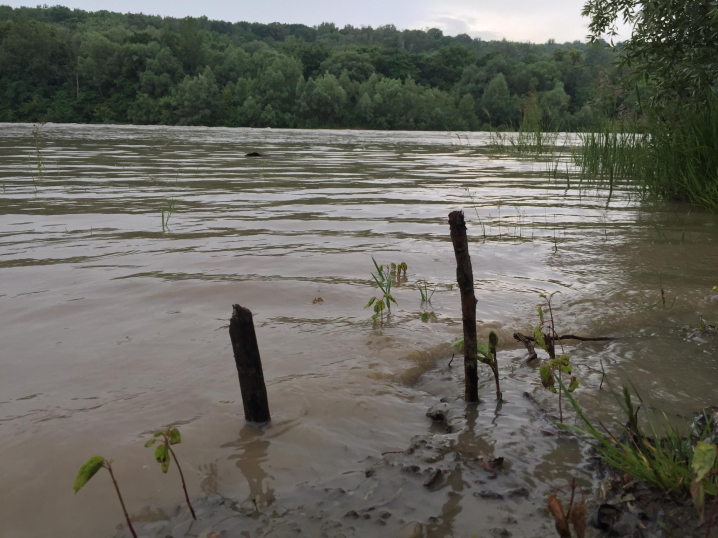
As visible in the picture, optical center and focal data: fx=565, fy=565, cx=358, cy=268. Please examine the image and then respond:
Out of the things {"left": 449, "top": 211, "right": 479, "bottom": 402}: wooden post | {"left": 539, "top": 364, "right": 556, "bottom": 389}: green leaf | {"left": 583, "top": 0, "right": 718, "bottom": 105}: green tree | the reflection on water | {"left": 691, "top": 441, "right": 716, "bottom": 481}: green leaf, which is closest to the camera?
{"left": 691, "top": 441, "right": 716, "bottom": 481}: green leaf

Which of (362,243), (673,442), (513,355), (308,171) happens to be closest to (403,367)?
(513,355)

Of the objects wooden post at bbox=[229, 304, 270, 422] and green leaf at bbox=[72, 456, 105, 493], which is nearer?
green leaf at bbox=[72, 456, 105, 493]

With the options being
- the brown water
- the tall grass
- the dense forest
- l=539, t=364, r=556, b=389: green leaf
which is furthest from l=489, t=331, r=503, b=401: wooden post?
the dense forest

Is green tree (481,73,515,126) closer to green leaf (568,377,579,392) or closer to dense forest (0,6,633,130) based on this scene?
dense forest (0,6,633,130)

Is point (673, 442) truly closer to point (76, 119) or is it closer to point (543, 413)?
point (543, 413)

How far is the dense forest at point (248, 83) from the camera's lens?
264 feet

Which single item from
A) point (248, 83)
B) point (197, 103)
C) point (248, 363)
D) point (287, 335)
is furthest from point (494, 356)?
point (248, 83)

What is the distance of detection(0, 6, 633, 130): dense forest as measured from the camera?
8056 cm

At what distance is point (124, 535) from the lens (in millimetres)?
1594

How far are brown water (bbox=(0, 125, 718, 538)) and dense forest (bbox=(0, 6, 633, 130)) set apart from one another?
207 feet

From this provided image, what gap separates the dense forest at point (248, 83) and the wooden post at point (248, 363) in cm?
6683

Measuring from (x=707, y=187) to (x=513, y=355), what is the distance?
16.7 feet

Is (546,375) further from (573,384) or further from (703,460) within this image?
(703,460)

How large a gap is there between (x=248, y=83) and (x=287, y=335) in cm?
9138
